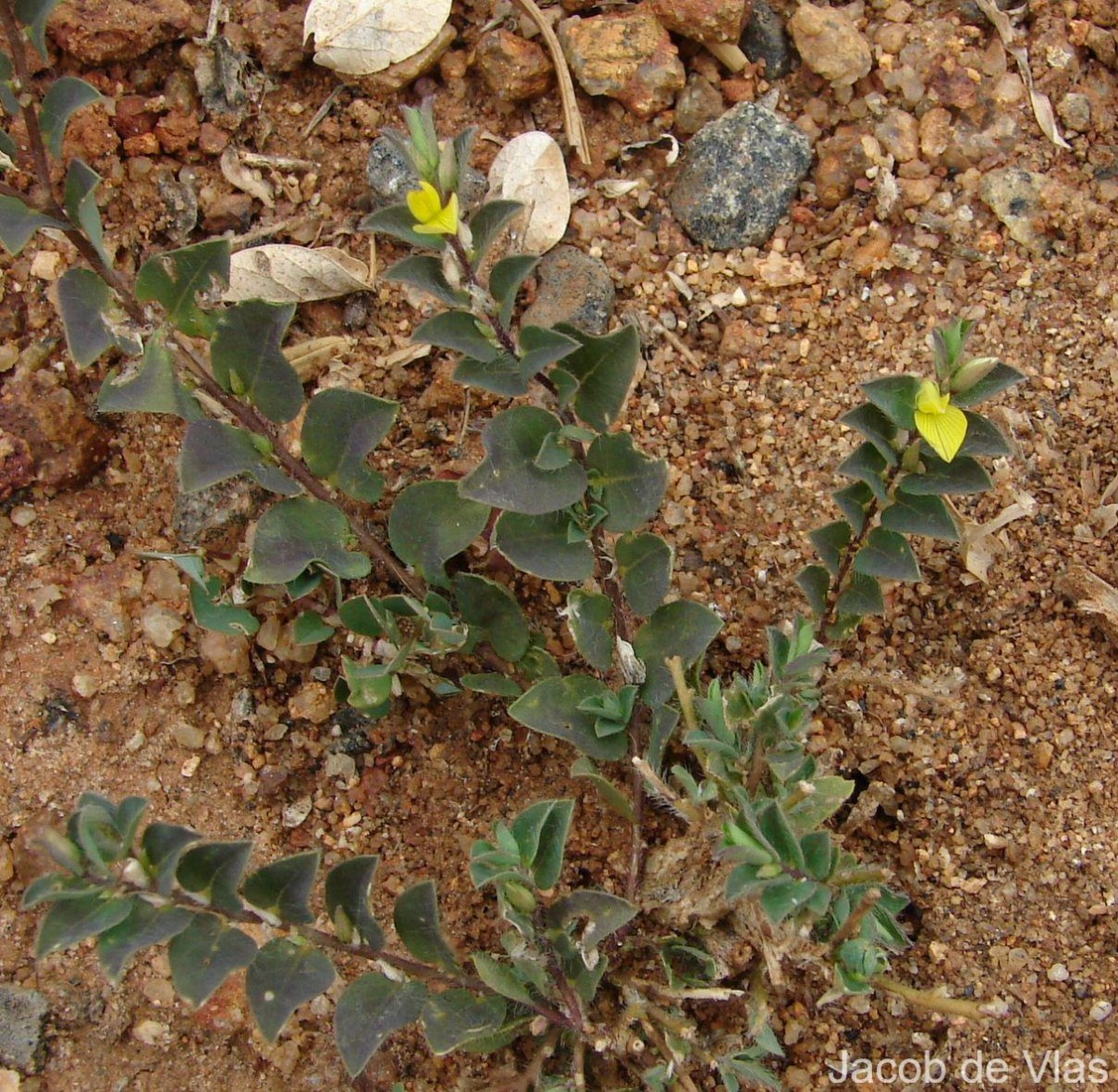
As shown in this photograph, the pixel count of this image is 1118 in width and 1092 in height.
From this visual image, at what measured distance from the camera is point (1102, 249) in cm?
335

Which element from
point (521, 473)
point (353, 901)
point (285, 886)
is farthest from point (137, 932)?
point (521, 473)

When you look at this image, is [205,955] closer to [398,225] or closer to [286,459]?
[286,459]

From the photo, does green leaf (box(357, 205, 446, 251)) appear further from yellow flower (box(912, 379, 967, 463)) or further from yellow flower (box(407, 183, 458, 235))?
yellow flower (box(912, 379, 967, 463))

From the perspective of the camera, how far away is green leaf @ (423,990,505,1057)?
2.49 m

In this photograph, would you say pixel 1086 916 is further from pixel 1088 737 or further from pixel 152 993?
pixel 152 993

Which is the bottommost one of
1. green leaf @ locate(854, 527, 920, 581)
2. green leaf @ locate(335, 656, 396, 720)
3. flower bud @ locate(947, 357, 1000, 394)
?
green leaf @ locate(335, 656, 396, 720)

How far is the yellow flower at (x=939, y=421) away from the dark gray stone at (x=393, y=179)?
1.50 m

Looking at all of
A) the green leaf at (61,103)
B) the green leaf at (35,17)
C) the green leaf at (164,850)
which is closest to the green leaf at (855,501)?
the green leaf at (164,850)

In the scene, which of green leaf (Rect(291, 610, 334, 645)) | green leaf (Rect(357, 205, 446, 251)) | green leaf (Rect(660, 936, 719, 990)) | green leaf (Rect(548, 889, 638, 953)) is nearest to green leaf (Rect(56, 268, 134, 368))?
green leaf (Rect(357, 205, 446, 251))

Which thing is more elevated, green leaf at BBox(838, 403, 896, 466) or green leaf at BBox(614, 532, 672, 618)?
green leaf at BBox(838, 403, 896, 466)

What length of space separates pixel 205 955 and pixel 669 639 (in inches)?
49.8

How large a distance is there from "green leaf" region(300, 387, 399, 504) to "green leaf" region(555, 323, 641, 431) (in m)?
0.46

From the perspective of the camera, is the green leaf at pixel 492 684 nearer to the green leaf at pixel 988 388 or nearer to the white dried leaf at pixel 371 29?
the green leaf at pixel 988 388

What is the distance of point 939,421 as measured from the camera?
248 cm
